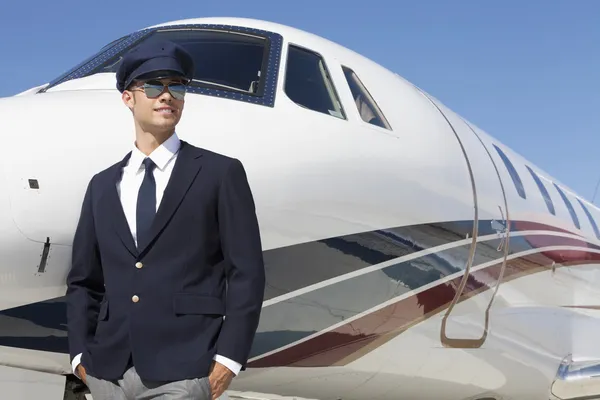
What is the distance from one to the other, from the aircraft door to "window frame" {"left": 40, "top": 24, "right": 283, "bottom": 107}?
6.24 feet

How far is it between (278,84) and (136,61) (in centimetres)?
195

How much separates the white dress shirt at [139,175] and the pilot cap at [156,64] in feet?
0.89

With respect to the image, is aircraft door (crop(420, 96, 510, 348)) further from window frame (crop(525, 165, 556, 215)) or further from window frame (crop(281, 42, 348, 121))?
window frame (crop(525, 165, 556, 215))

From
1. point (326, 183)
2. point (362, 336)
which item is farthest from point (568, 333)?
point (326, 183)

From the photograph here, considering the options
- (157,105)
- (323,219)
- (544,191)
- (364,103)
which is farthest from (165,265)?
(544,191)

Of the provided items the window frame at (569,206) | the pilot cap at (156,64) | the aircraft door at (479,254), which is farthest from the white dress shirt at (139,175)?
the window frame at (569,206)

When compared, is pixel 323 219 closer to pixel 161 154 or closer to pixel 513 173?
pixel 161 154

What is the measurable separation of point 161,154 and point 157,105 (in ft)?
0.66

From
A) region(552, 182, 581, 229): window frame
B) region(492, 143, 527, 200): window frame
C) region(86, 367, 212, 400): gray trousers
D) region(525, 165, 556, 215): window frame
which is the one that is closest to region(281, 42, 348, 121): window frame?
region(86, 367, 212, 400): gray trousers

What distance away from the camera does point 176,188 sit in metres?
2.71

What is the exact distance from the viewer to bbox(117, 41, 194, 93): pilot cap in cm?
274

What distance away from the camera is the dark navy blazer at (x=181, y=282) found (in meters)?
2.61

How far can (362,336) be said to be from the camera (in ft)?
15.0

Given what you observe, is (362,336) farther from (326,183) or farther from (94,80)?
(94,80)
